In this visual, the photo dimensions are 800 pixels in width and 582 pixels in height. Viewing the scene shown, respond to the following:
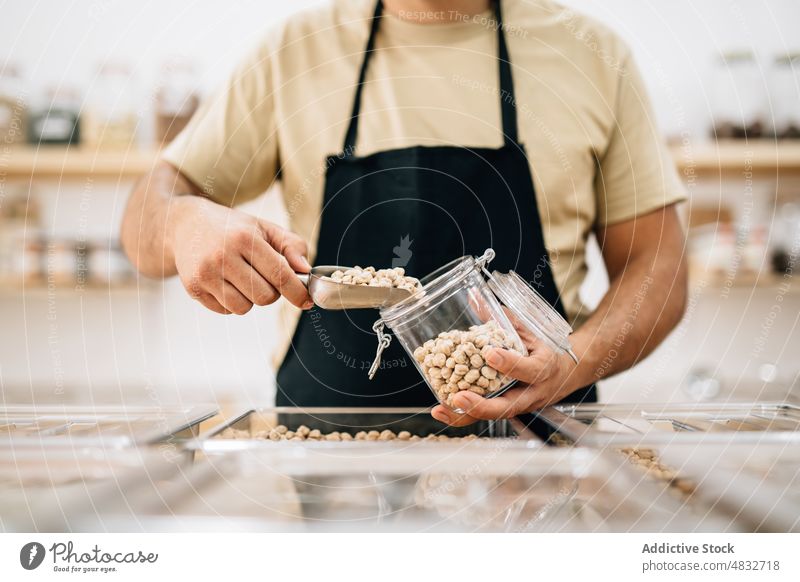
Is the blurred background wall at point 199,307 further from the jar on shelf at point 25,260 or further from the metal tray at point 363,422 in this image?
the metal tray at point 363,422

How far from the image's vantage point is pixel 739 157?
1.01 meters

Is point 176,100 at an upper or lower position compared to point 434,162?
upper

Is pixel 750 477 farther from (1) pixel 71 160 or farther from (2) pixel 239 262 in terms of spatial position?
(1) pixel 71 160

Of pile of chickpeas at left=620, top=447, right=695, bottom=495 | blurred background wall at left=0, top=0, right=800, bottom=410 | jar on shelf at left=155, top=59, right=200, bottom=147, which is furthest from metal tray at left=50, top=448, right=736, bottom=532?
jar on shelf at left=155, top=59, right=200, bottom=147

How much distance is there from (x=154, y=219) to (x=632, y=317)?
A: 46 cm

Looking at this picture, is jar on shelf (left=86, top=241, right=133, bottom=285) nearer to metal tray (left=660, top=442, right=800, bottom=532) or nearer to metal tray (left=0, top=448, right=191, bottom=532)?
metal tray (left=0, top=448, right=191, bottom=532)

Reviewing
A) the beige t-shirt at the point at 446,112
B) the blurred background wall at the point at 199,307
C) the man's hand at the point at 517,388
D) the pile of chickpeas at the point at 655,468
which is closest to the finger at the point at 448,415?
the man's hand at the point at 517,388

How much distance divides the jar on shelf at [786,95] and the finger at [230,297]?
0.81m

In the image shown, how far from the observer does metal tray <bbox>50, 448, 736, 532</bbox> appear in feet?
1.34

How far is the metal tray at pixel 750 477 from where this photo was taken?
0.40 m

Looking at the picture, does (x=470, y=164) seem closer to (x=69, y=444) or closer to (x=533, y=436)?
(x=533, y=436)

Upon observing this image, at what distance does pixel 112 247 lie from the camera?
3.63 ft

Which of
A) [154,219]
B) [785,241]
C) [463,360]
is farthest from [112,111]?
[785,241]

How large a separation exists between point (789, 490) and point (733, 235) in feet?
2.38
